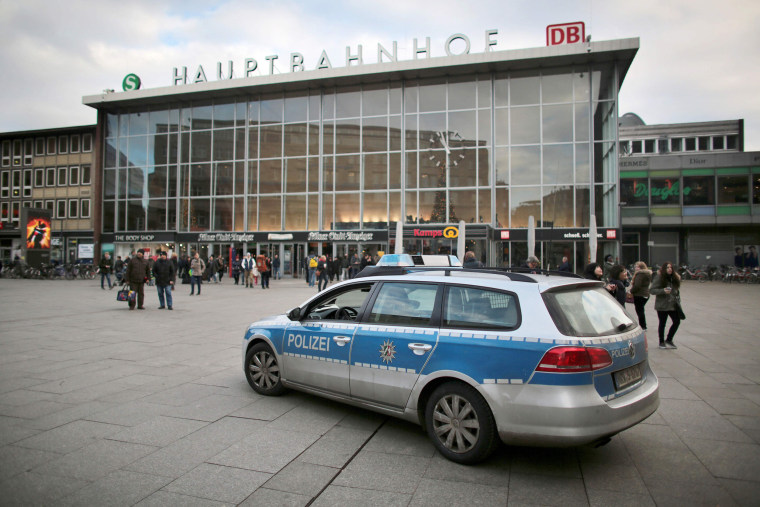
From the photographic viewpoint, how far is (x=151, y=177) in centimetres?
3722

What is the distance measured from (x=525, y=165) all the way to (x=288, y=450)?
95.5 feet

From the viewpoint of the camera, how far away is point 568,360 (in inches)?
A: 136

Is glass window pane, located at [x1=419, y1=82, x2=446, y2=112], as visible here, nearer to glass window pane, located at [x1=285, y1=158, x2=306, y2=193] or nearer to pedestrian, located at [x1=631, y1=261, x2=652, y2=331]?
glass window pane, located at [x1=285, y1=158, x2=306, y2=193]

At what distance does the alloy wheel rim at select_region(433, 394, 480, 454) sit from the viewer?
149 inches

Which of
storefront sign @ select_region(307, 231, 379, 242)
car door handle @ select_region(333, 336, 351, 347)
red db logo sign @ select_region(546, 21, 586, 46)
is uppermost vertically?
red db logo sign @ select_region(546, 21, 586, 46)

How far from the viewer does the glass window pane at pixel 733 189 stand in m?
34.9

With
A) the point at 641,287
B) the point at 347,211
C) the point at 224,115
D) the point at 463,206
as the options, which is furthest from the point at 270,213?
the point at 641,287

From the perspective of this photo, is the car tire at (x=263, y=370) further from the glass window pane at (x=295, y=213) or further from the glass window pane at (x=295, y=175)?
the glass window pane at (x=295, y=175)

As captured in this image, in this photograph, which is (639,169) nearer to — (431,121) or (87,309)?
(431,121)

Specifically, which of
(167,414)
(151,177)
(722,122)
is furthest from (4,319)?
(722,122)

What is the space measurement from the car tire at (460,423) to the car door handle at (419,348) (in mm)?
324

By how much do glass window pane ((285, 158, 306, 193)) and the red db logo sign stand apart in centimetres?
1829

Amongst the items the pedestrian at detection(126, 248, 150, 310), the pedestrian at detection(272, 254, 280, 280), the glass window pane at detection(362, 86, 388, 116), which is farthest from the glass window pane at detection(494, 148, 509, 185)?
the pedestrian at detection(126, 248, 150, 310)

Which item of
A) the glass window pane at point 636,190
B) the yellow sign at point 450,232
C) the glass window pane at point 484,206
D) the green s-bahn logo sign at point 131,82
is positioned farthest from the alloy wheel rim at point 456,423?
the green s-bahn logo sign at point 131,82
